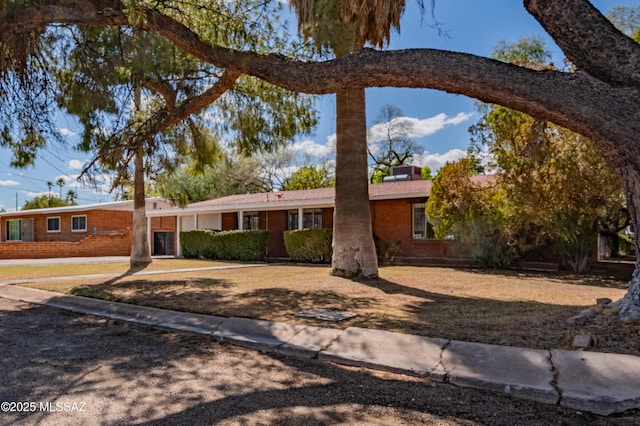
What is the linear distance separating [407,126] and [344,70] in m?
31.0

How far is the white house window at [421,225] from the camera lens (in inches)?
733

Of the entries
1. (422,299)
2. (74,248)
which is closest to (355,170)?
(422,299)

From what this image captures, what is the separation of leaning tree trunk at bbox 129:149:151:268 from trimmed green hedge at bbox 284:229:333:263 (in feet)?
19.3

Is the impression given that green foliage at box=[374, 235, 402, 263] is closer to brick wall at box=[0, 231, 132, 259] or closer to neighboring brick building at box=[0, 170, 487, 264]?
neighboring brick building at box=[0, 170, 487, 264]

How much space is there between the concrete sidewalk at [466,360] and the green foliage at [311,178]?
99.6ft

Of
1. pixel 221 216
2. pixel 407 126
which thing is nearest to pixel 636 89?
pixel 221 216

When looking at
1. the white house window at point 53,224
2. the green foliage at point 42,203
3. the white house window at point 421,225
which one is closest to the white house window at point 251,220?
the white house window at point 421,225

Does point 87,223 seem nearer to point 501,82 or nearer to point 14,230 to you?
point 14,230

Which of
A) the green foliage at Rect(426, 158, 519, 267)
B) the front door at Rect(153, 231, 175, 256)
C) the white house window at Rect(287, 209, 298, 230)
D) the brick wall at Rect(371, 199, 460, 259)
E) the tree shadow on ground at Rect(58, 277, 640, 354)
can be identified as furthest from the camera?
the front door at Rect(153, 231, 175, 256)

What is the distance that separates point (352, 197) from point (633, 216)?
700cm

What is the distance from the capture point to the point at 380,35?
1204 cm

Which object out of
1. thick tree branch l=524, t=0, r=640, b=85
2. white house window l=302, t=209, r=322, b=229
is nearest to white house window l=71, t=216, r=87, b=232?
white house window l=302, t=209, r=322, b=229

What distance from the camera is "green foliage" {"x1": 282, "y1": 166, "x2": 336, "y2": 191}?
122ft

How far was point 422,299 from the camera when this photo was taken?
894 cm
